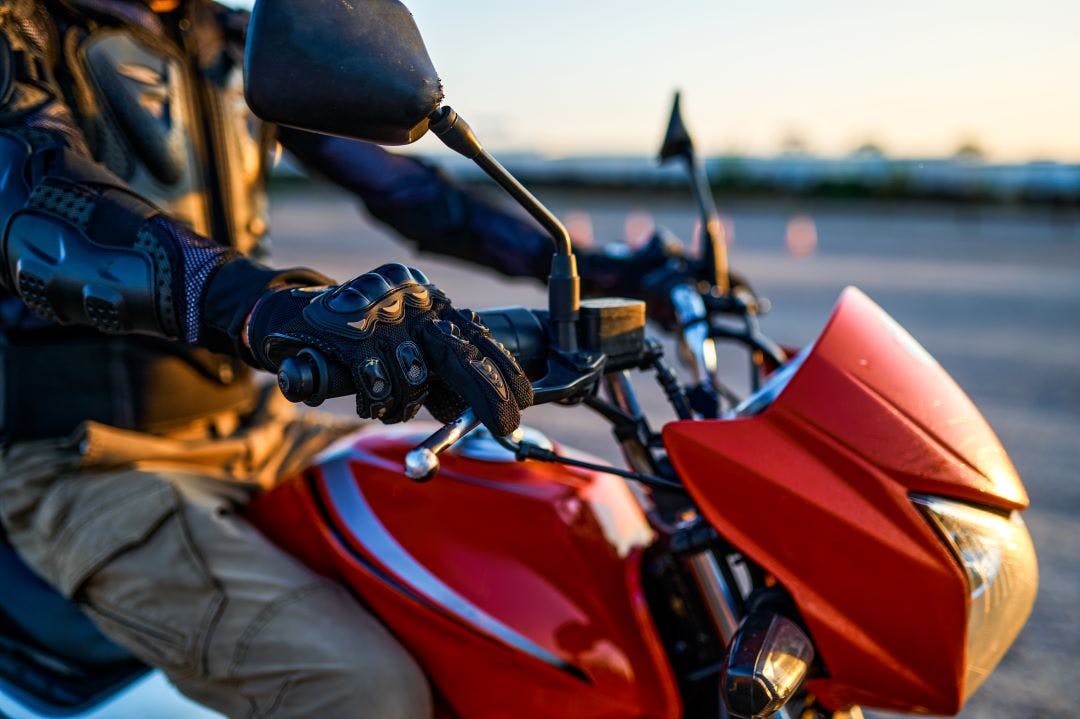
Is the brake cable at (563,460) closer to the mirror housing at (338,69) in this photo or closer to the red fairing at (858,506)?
the red fairing at (858,506)

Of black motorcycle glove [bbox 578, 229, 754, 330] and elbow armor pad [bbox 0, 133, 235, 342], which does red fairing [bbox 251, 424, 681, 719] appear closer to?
elbow armor pad [bbox 0, 133, 235, 342]

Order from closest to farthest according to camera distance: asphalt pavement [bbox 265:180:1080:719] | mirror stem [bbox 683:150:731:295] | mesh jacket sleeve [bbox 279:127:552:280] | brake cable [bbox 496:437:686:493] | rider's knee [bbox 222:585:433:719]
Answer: brake cable [bbox 496:437:686:493]
rider's knee [bbox 222:585:433:719]
mirror stem [bbox 683:150:731:295]
mesh jacket sleeve [bbox 279:127:552:280]
asphalt pavement [bbox 265:180:1080:719]

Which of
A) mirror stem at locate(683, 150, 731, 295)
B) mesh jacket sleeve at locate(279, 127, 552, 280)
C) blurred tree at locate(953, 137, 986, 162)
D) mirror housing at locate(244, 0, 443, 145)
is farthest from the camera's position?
blurred tree at locate(953, 137, 986, 162)

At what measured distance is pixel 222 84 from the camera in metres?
2.29

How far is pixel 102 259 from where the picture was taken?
147 cm

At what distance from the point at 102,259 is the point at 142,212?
10cm

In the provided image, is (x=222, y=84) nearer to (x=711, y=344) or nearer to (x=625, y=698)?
(x=711, y=344)

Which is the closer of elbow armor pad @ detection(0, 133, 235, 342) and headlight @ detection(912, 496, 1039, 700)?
headlight @ detection(912, 496, 1039, 700)

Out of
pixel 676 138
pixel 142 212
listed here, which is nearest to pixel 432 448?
pixel 142 212

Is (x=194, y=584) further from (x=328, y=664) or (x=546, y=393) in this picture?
(x=546, y=393)

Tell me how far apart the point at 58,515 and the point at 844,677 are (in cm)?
139

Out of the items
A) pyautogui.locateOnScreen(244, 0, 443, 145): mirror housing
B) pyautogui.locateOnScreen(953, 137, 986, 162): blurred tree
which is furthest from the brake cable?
pyautogui.locateOnScreen(953, 137, 986, 162): blurred tree

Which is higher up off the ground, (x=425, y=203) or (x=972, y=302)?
(x=425, y=203)

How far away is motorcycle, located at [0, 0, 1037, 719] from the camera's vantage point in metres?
1.29
